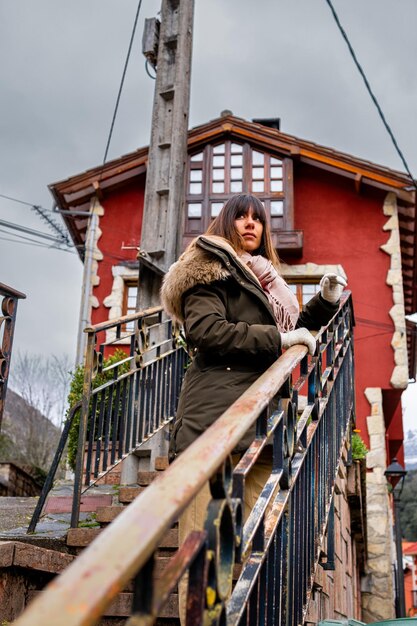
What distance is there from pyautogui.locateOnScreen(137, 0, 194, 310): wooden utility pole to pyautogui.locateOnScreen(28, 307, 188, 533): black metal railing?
518mm

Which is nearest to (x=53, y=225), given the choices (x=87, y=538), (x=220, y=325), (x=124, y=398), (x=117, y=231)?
(x=117, y=231)

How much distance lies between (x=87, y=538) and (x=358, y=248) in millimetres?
11152

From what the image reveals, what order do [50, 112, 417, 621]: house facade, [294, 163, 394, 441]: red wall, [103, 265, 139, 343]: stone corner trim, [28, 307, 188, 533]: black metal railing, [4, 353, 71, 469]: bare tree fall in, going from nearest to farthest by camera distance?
[28, 307, 188, 533]: black metal railing, [294, 163, 394, 441]: red wall, [50, 112, 417, 621]: house facade, [103, 265, 139, 343]: stone corner trim, [4, 353, 71, 469]: bare tree

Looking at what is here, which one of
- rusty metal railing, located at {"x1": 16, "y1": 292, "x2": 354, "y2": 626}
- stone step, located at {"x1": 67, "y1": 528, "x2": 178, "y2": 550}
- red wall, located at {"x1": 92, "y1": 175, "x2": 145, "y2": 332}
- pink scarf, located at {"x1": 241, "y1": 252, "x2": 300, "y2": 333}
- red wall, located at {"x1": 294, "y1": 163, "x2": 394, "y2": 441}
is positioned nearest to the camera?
rusty metal railing, located at {"x1": 16, "y1": 292, "x2": 354, "y2": 626}

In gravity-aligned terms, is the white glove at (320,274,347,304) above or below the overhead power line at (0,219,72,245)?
below

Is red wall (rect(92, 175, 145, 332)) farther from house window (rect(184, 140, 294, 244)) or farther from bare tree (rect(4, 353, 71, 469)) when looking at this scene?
bare tree (rect(4, 353, 71, 469))

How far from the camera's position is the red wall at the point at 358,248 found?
13.2m

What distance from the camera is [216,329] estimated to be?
99.7 inches

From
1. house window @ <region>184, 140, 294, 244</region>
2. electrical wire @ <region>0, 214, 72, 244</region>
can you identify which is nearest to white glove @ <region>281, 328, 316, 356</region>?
electrical wire @ <region>0, 214, 72, 244</region>

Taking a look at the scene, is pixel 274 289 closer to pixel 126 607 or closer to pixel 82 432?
pixel 126 607

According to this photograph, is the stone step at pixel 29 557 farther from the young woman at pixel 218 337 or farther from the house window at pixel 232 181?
the house window at pixel 232 181

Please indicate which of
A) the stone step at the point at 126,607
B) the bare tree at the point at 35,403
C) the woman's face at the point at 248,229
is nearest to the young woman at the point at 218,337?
the woman's face at the point at 248,229

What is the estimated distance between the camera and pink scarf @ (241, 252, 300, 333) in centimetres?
296

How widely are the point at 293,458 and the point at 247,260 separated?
0.86 metres
